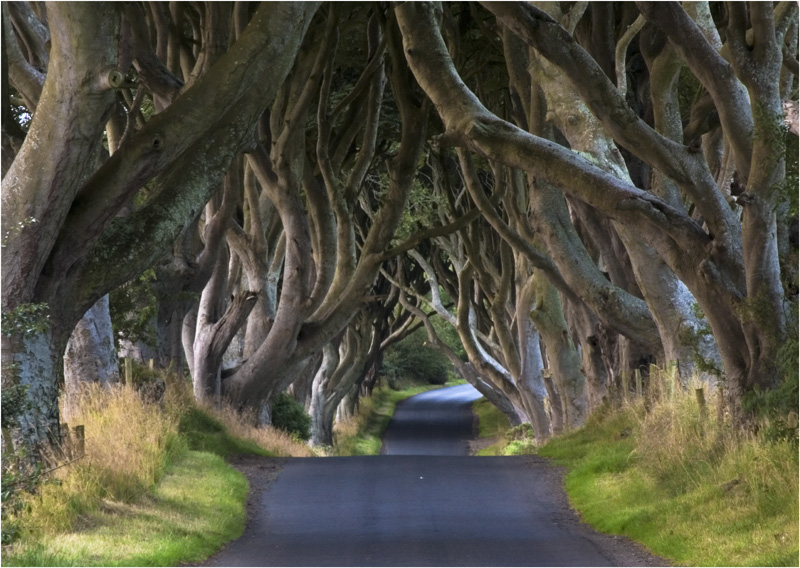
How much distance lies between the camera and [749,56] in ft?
34.6

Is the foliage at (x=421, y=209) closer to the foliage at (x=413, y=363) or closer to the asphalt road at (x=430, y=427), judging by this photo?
the asphalt road at (x=430, y=427)

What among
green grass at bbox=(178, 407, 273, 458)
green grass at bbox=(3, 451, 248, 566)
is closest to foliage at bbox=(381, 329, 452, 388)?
green grass at bbox=(178, 407, 273, 458)

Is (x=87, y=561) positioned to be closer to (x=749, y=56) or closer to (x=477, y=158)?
(x=749, y=56)

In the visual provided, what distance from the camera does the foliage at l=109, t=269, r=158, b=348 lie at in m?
17.5

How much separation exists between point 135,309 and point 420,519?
28.9ft

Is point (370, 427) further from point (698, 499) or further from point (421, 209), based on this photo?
point (698, 499)

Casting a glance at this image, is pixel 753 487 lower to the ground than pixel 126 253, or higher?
lower

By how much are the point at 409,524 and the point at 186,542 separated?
232cm

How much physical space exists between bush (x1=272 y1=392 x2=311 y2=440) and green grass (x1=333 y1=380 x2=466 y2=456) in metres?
2.52

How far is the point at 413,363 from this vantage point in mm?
72500

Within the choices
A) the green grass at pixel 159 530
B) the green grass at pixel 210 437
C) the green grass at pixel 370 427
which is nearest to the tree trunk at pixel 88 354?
the green grass at pixel 210 437

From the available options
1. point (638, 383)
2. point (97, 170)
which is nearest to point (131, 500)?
point (97, 170)

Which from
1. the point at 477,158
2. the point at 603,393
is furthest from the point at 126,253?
the point at 477,158

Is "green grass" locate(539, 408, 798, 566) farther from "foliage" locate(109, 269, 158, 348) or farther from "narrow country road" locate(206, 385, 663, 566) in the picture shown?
"foliage" locate(109, 269, 158, 348)
